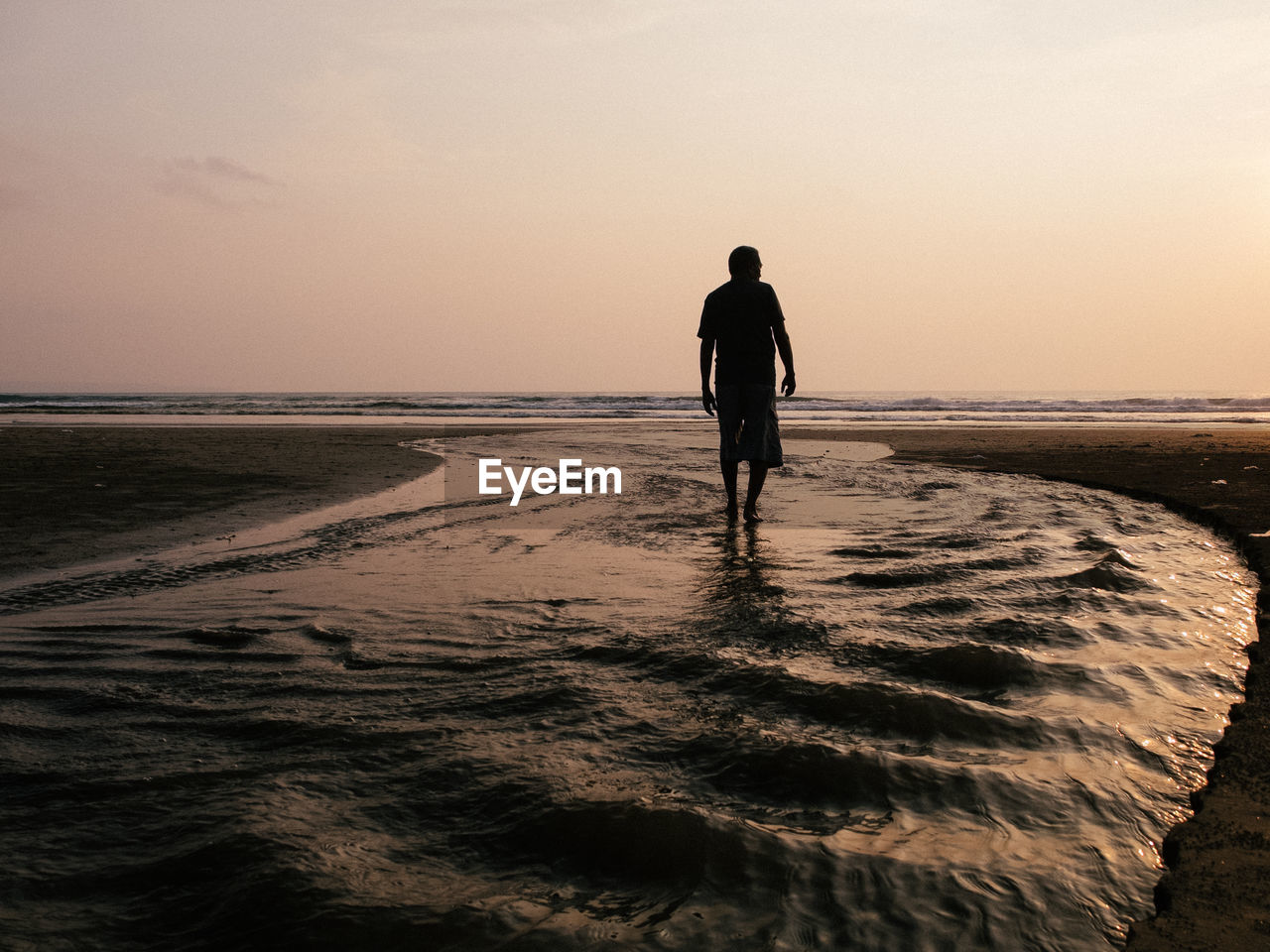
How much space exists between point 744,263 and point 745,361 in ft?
2.47

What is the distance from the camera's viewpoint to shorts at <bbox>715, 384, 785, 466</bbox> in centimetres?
665

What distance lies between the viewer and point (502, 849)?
168 centimetres

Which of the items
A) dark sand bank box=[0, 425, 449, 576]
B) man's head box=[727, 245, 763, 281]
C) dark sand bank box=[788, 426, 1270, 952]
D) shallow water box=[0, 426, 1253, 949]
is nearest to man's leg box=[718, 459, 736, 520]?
man's head box=[727, 245, 763, 281]

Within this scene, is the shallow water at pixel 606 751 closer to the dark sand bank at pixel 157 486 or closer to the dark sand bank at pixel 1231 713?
the dark sand bank at pixel 1231 713

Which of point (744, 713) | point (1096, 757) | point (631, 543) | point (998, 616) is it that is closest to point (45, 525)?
point (631, 543)

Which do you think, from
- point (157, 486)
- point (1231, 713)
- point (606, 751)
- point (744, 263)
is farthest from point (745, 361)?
point (157, 486)

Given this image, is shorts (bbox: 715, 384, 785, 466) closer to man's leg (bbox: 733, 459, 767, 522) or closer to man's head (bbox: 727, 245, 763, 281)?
man's leg (bbox: 733, 459, 767, 522)

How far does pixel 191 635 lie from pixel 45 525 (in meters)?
3.51

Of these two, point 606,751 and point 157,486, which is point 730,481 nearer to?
point 606,751

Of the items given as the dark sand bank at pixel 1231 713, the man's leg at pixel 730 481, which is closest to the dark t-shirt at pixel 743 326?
the man's leg at pixel 730 481

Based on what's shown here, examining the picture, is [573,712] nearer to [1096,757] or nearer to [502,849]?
[502,849]

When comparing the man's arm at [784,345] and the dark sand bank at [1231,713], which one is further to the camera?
the man's arm at [784,345]

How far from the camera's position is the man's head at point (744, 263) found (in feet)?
21.6

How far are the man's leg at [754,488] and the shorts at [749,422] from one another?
0.06 m
